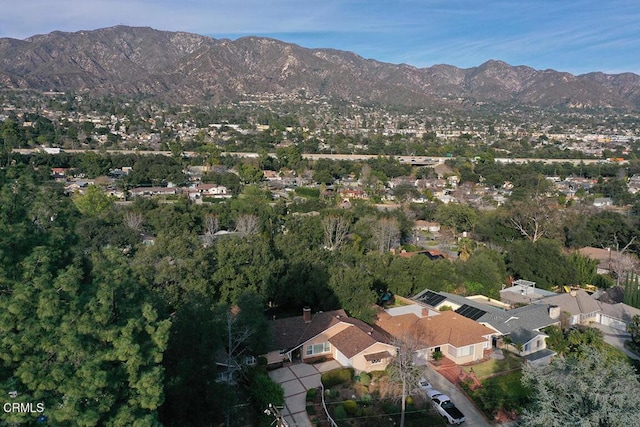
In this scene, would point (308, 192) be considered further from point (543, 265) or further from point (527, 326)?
point (527, 326)

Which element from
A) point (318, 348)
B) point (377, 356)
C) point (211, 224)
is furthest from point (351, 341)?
point (211, 224)

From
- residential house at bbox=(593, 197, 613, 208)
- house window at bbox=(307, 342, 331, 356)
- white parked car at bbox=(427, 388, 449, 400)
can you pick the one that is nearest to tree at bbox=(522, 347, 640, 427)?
white parked car at bbox=(427, 388, 449, 400)

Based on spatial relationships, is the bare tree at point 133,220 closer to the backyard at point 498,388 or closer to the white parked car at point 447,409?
the backyard at point 498,388

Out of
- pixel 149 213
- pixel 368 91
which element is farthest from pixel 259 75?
pixel 149 213

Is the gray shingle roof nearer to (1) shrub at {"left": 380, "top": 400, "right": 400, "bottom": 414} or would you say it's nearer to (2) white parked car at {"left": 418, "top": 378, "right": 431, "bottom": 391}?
(2) white parked car at {"left": 418, "top": 378, "right": 431, "bottom": 391}

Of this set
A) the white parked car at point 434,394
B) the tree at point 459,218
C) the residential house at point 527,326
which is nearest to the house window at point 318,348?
the white parked car at point 434,394

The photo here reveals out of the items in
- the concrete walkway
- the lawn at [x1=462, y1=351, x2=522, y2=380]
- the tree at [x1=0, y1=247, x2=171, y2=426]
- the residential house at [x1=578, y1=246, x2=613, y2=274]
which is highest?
the tree at [x1=0, y1=247, x2=171, y2=426]
